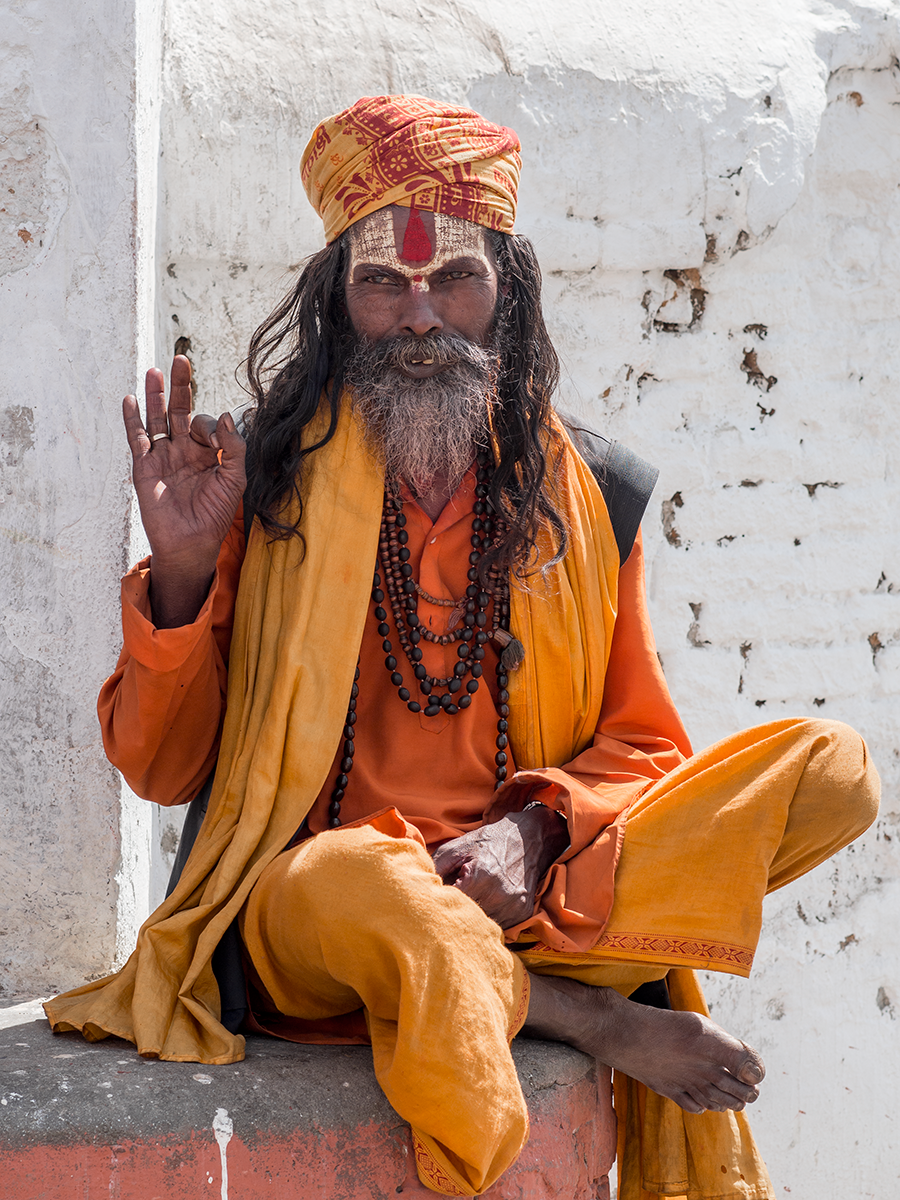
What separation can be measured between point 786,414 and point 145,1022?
230 cm

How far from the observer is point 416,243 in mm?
2395

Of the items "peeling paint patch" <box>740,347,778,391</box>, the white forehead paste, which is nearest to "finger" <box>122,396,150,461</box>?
the white forehead paste

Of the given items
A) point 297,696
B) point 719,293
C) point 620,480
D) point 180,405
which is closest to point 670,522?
point 719,293

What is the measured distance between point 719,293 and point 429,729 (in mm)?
1661

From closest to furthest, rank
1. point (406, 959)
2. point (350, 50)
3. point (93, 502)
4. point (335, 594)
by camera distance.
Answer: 1. point (406, 959)
2. point (335, 594)
3. point (93, 502)
4. point (350, 50)

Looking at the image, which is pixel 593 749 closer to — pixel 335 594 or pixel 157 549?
pixel 335 594

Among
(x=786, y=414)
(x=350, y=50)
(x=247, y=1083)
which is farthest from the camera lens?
(x=786, y=414)

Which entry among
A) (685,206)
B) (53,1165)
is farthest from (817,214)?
(53,1165)

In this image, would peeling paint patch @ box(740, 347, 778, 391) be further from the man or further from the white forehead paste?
the white forehead paste

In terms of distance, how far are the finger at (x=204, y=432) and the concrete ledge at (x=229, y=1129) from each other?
995 millimetres

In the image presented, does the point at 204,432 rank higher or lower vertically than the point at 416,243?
lower

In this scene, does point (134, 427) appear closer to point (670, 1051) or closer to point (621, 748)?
point (621, 748)

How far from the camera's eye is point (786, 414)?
3447 mm

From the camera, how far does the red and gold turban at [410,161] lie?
240 centimetres
